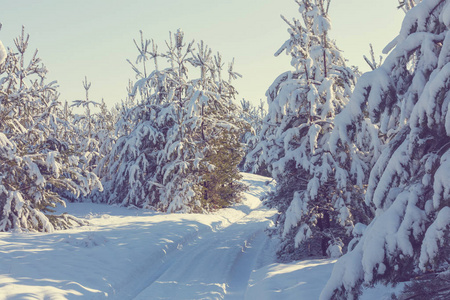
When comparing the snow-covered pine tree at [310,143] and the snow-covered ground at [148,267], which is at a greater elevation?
the snow-covered pine tree at [310,143]

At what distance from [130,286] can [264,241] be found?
24.6ft

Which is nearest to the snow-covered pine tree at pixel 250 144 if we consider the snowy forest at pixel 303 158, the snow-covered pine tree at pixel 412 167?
the snowy forest at pixel 303 158

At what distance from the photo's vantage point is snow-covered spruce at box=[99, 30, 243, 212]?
74.1 ft

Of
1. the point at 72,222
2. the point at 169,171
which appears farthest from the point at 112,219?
the point at 169,171

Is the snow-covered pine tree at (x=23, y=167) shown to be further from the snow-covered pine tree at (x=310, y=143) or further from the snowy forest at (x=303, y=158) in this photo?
the snow-covered pine tree at (x=310, y=143)

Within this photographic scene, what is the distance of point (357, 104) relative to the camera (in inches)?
206

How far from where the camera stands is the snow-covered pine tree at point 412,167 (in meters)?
Result: 4.11

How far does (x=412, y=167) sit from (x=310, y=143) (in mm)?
5405

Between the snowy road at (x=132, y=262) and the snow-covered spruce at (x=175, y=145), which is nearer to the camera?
the snowy road at (x=132, y=262)

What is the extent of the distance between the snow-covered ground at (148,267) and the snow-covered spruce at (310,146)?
1.28 m

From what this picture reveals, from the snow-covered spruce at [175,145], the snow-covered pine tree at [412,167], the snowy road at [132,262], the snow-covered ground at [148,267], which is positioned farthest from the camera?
the snow-covered spruce at [175,145]

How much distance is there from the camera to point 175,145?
22.0m

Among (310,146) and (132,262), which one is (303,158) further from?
(132,262)

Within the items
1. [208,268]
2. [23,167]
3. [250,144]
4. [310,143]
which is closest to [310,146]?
[310,143]
